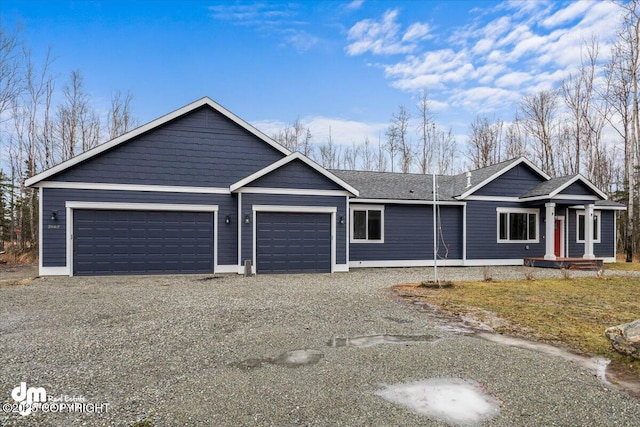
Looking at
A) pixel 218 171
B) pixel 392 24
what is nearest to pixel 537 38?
pixel 392 24

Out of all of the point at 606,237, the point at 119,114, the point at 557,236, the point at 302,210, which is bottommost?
the point at 606,237

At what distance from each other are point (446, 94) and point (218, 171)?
17539 mm

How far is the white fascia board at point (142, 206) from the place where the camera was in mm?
11977

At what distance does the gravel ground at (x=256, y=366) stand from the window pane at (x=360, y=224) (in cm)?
777

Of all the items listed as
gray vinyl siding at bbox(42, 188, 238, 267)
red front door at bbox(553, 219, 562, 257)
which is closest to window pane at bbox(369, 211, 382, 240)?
gray vinyl siding at bbox(42, 188, 238, 267)

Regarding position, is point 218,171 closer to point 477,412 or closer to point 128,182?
point 128,182

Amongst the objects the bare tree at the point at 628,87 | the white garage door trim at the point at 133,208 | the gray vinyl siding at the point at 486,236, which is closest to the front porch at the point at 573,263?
the gray vinyl siding at the point at 486,236

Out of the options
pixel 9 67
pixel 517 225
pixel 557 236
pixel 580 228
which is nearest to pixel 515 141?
pixel 580 228

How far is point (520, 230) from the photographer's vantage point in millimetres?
17141

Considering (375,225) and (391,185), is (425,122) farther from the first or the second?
(375,225)

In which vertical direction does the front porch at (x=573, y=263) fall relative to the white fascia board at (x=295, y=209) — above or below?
below

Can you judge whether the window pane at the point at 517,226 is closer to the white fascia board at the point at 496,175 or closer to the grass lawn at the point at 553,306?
the white fascia board at the point at 496,175

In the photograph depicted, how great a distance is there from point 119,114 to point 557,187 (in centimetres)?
2708

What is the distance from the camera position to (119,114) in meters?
25.7
